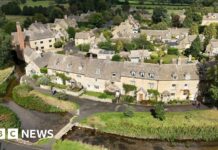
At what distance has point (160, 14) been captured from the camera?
11525cm

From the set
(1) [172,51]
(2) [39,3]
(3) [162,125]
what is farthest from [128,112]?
(2) [39,3]

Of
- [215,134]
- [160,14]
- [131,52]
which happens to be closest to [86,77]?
[131,52]

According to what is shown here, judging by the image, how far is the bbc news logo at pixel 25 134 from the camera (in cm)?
4675

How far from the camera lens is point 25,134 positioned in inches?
1905

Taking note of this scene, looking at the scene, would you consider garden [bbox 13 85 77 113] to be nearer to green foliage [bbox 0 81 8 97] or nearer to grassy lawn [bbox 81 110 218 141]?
green foliage [bbox 0 81 8 97]

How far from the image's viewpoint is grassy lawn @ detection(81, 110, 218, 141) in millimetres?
47844

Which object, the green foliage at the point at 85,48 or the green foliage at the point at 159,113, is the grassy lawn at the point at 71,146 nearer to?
the green foliage at the point at 159,113

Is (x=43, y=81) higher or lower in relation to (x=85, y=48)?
lower

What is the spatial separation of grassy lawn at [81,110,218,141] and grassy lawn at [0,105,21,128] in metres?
10.7

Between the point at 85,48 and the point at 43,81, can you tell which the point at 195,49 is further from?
the point at 43,81

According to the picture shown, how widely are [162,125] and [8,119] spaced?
24.5 meters

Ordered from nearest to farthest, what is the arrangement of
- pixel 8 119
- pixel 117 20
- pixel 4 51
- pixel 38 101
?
pixel 8 119, pixel 38 101, pixel 4 51, pixel 117 20

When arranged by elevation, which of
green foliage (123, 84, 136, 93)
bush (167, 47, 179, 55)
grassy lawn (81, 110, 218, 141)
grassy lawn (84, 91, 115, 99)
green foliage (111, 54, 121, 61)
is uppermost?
bush (167, 47, 179, 55)

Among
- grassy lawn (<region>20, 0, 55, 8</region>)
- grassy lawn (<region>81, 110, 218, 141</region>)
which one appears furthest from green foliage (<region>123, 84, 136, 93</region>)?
grassy lawn (<region>20, 0, 55, 8</region>)
